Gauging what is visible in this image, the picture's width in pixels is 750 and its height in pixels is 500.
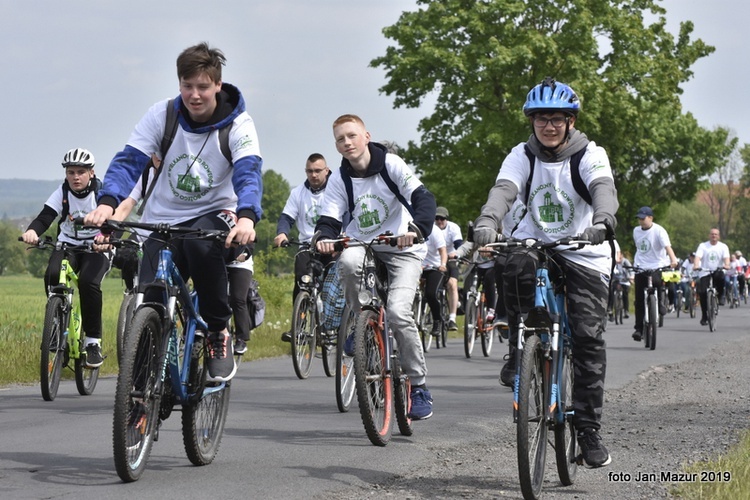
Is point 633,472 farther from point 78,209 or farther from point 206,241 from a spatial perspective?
point 78,209

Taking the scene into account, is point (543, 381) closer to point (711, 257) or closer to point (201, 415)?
point (201, 415)

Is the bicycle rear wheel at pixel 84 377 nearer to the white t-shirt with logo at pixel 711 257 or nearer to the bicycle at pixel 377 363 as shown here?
the bicycle at pixel 377 363

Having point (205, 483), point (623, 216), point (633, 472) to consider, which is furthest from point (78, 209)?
point (623, 216)

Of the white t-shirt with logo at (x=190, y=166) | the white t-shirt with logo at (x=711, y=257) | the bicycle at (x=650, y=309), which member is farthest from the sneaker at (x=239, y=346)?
the white t-shirt with logo at (x=711, y=257)

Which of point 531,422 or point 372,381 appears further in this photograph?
point 372,381

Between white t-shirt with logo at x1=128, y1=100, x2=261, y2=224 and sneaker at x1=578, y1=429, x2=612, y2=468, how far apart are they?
7.22ft

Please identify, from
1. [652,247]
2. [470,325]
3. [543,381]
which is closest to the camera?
[543,381]

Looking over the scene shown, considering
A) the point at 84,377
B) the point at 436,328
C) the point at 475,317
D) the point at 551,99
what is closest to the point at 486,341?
the point at 475,317

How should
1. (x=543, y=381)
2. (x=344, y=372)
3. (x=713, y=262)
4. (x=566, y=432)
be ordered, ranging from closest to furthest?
(x=543, y=381) < (x=566, y=432) < (x=344, y=372) < (x=713, y=262)

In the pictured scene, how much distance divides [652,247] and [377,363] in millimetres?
12382

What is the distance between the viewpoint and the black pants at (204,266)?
6.34 meters

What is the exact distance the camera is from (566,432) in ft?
20.8

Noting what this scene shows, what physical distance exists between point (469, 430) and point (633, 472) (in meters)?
1.90

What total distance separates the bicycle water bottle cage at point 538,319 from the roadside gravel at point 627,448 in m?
0.82
